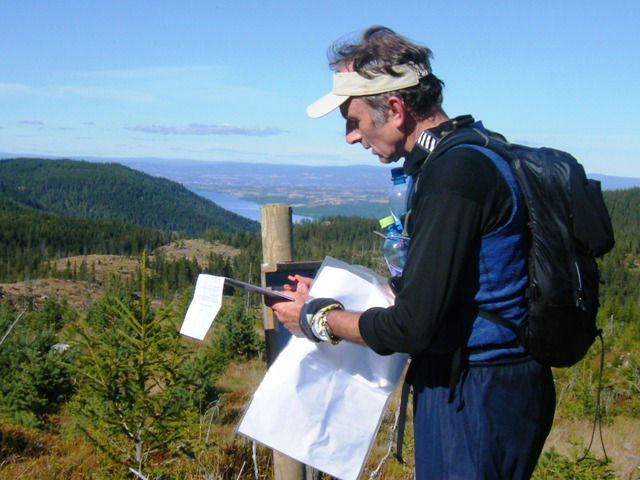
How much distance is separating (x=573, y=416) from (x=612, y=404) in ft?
7.61

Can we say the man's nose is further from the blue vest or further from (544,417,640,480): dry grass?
(544,417,640,480): dry grass


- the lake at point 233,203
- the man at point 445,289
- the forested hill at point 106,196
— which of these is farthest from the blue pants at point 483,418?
the lake at point 233,203

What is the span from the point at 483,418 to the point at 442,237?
0.52 metres

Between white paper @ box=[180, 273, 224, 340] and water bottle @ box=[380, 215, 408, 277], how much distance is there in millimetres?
498

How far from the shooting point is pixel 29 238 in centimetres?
9250

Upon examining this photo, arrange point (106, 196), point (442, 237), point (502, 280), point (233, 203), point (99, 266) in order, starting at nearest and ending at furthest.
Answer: point (442, 237)
point (502, 280)
point (99, 266)
point (106, 196)
point (233, 203)

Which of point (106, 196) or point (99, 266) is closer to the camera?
point (99, 266)

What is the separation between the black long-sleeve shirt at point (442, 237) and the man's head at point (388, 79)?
0.26m

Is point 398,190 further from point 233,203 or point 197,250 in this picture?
point 233,203

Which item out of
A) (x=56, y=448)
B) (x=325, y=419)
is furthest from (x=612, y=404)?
(x=325, y=419)

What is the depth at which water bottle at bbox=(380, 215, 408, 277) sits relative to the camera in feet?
6.22

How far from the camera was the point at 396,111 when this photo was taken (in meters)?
1.77

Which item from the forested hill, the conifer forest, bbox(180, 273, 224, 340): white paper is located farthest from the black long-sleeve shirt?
the forested hill

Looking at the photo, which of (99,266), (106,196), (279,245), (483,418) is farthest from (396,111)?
(106,196)
